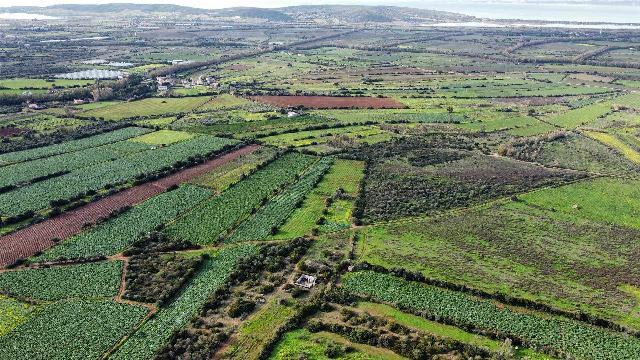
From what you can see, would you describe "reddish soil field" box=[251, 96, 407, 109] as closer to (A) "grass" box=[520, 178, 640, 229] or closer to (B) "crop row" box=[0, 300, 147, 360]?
(A) "grass" box=[520, 178, 640, 229]

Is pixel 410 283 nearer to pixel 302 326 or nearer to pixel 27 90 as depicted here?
pixel 302 326

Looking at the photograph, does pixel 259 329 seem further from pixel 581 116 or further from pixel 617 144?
pixel 581 116

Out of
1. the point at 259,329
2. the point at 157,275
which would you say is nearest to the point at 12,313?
the point at 157,275

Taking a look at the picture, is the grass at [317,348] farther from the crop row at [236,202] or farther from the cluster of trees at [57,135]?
the cluster of trees at [57,135]

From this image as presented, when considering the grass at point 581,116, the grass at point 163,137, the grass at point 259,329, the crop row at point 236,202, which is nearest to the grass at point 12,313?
the crop row at point 236,202

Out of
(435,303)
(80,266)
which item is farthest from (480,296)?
(80,266)

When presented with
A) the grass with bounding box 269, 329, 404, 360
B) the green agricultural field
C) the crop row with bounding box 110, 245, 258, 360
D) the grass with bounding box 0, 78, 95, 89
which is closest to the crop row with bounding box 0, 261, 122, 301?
the green agricultural field
